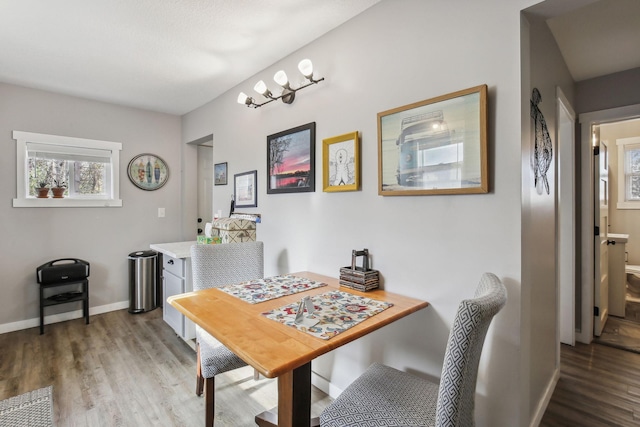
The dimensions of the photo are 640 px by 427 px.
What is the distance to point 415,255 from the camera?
1617 mm

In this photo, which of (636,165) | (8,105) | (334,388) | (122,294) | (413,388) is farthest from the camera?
(636,165)

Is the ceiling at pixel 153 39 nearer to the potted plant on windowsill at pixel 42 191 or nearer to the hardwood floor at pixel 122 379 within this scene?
the potted plant on windowsill at pixel 42 191

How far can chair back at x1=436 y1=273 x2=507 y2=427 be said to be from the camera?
A: 0.81m

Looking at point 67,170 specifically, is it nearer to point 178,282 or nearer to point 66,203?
point 66,203

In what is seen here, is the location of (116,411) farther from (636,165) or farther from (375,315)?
(636,165)

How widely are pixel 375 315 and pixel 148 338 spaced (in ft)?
8.09

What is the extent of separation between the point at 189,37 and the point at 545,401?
3.29 metres

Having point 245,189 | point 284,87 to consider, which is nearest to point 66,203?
point 245,189

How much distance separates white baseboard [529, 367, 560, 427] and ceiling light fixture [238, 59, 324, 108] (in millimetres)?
2321

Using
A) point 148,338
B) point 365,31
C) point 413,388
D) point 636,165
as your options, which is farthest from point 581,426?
point 636,165

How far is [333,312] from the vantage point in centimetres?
135

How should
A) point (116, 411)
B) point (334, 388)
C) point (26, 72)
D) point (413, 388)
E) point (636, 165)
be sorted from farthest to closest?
point (636, 165), point (26, 72), point (334, 388), point (116, 411), point (413, 388)

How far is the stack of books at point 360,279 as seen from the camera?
5.57 feet

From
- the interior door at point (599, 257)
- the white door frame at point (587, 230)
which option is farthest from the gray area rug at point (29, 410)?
the interior door at point (599, 257)
